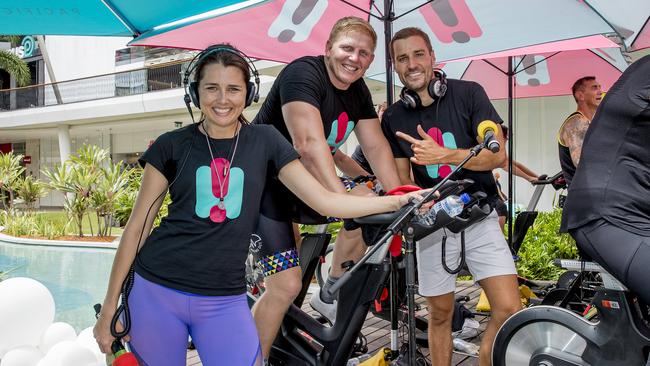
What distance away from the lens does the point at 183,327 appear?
6.13 ft

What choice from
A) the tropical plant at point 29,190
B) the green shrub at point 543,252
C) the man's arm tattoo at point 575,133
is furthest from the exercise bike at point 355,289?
the tropical plant at point 29,190

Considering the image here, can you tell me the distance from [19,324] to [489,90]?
6800 mm

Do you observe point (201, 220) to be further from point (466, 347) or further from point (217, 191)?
point (466, 347)

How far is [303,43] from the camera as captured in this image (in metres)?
5.21

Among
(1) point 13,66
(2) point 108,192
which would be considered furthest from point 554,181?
(1) point 13,66

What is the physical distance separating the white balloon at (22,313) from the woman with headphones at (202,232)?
5.48ft

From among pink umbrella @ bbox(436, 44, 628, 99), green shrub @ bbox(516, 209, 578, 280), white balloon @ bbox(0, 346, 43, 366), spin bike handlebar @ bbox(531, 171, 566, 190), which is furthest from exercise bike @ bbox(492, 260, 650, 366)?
pink umbrella @ bbox(436, 44, 628, 99)

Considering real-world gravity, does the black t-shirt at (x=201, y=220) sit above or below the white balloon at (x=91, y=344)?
above

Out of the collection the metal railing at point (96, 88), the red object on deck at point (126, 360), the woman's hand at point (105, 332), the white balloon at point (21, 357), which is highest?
the metal railing at point (96, 88)

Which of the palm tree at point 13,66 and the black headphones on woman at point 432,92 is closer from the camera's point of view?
the black headphones on woman at point 432,92

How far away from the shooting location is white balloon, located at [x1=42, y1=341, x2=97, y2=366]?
2766 millimetres

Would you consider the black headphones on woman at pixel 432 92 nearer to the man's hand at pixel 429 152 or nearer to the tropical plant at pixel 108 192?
the man's hand at pixel 429 152

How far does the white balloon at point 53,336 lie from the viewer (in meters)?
3.33

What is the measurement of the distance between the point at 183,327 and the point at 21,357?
1.77 m
